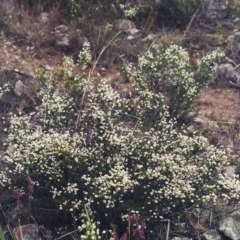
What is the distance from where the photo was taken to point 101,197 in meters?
3.51

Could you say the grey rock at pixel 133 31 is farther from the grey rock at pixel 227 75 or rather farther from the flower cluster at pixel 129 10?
the grey rock at pixel 227 75

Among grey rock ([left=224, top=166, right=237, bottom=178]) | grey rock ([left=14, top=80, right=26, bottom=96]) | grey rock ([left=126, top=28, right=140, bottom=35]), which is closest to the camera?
grey rock ([left=224, top=166, right=237, bottom=178])

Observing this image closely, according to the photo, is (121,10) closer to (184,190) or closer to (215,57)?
(215,57)

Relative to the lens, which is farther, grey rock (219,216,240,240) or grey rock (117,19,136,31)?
grey rock (117,19,136,31)

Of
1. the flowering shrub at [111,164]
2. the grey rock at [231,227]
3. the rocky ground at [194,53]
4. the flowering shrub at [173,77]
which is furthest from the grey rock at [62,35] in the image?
the grey rock at [231,227]

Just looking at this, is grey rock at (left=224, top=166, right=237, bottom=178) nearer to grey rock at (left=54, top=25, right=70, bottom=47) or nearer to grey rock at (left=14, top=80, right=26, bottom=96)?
grey rock at (left=14, top=80, right=26, bottom=96)

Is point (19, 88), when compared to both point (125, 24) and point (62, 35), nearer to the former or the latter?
point (62, 35)

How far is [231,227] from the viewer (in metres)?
3.85

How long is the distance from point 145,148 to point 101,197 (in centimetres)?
51

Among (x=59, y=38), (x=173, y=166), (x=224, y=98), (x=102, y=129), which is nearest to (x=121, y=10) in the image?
(x=59, y=38)

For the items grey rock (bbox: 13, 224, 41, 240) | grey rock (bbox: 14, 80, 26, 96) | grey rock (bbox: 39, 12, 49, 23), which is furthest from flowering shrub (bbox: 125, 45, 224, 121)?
grey rock (bbox: 13, 224, 41, 240)

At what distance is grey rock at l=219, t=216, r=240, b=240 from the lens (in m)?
3.81

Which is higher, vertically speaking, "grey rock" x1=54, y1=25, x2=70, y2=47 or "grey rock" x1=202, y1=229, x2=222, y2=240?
"grey rock" x1=54, y1=25, x2=70, y2=47

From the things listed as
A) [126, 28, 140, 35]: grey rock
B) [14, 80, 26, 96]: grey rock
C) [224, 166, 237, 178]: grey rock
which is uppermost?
[126, 28, 140, 35]: grey rock
